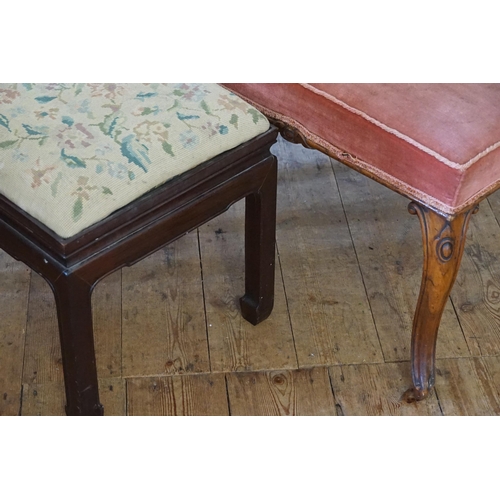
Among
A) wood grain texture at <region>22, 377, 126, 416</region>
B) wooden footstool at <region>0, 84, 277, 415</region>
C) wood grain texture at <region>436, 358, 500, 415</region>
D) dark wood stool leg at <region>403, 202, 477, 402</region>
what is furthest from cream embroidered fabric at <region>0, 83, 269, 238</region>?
wood grain texture at <region>436, 358, 500, 415</region>

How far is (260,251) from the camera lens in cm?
145

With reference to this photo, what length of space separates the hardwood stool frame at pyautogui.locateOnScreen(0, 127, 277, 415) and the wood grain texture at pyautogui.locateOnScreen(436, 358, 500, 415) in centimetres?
42

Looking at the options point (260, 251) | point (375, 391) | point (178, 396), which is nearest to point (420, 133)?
point (260, 251)

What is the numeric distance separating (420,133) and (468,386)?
0.49 metres

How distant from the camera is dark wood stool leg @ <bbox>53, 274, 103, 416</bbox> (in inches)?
45.5

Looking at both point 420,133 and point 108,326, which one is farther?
point 108,326

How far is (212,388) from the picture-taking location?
146 cm

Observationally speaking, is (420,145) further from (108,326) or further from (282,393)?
(108,326)

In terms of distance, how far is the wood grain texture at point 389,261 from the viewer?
5.08 ft

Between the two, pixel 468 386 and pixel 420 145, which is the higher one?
pixel 420 145

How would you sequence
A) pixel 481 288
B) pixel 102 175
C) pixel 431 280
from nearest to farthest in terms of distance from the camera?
pixel 102 175
pixel 431 280
pixel 481 288

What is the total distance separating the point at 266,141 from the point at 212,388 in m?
0.43

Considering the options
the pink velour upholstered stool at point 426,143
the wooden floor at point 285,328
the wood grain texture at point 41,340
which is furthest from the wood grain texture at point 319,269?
the wood grain texture at point 41,340

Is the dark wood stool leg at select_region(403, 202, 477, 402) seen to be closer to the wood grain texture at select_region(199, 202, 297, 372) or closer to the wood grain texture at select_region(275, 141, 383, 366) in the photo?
the wood grain texture at select_region(275, 141, 383, 366)
